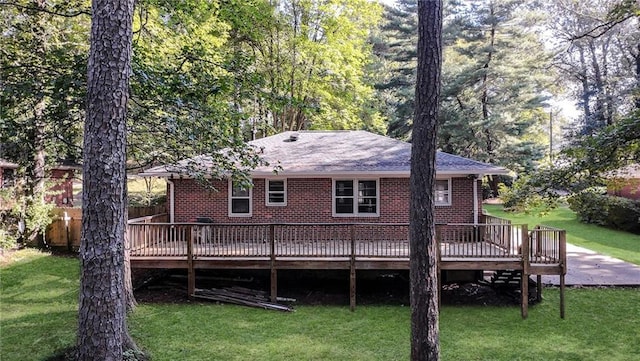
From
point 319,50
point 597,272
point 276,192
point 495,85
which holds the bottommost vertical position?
point 597,272

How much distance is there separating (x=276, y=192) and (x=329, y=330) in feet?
19.1

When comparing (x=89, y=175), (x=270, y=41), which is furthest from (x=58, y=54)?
(x=270, y=41)

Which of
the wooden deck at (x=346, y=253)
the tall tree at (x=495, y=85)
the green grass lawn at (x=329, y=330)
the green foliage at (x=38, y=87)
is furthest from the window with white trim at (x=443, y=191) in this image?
the tall tree at (x=495, y=85)

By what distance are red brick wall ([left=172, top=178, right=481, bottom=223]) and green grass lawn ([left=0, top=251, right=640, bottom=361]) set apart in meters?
3.57

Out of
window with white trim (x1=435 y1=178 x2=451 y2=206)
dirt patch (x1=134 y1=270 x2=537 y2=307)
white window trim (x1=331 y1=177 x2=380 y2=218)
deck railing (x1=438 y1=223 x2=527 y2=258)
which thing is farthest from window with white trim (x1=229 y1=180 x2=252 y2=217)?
deck railing (x1=438 y1=223 x2=527 y2=258)

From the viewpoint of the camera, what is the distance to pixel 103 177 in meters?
4.95

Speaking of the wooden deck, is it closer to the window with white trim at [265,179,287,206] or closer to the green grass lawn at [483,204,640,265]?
the window with white trim at [265,179,287,206]

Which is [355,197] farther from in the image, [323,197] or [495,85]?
[495,85]

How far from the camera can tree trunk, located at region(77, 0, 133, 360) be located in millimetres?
4949

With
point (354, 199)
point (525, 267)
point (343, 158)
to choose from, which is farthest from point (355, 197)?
point (525, 267)

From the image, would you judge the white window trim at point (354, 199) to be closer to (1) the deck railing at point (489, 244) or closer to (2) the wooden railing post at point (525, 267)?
(1) the deck railing at point (489, 244)

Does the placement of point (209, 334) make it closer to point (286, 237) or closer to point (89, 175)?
point (286, 237)

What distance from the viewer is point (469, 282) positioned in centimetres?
1259

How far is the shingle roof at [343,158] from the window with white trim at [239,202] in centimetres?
117
